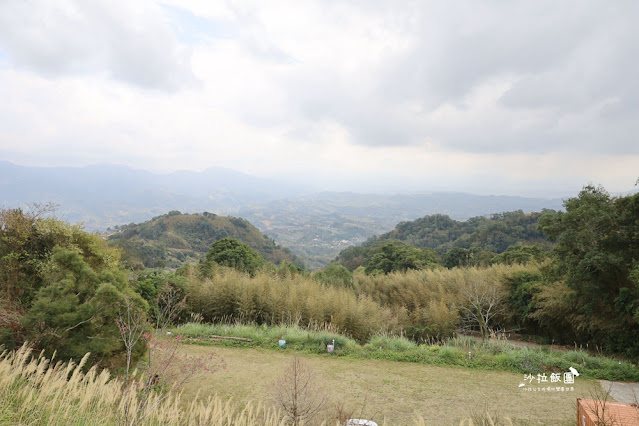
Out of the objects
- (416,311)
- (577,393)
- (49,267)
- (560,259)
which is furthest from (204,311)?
(560,259)

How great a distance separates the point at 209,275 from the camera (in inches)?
430

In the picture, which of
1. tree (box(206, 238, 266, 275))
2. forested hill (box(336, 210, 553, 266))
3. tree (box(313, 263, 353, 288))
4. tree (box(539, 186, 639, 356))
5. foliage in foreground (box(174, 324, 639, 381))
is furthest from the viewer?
forested hill (box(336, 210, 553, 266))

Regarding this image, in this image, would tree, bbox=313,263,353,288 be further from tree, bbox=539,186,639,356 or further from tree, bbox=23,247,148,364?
tree, bbox=23,247,148,364

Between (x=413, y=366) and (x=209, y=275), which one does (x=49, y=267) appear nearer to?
(x=209, y=275)

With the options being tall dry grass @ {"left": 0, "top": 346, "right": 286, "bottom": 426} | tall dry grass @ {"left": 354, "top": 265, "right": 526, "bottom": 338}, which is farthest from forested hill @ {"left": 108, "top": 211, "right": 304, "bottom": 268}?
tall dry grass @ {"left": 0, "top": 346, "right": 286, "bottom": 426}

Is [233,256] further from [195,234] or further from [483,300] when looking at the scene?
[195,234]

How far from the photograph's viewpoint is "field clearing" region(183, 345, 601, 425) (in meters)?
4.07

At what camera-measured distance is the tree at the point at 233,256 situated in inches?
540

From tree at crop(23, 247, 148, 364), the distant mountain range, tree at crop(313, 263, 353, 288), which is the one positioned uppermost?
tree at crop(23, 247, 148, 364)

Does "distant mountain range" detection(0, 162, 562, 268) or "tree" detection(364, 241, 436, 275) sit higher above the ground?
"tree" detection(364, 241, 436, 275)

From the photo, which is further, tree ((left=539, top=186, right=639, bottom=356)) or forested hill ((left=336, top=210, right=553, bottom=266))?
forested hill ((left=336, top=210, right=553, bottom=266))

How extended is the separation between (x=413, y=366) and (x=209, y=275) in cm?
774

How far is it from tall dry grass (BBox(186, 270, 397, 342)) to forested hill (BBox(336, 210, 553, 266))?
63.5ft

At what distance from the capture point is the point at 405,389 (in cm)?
479
